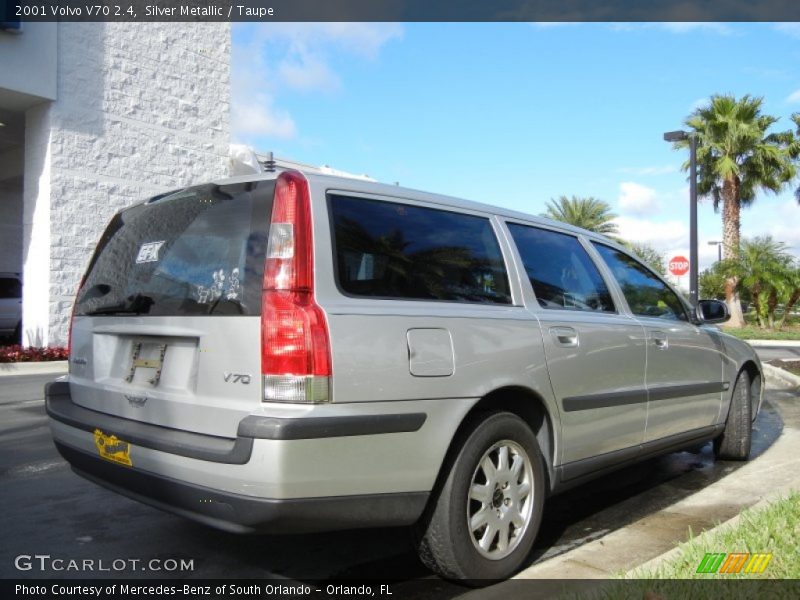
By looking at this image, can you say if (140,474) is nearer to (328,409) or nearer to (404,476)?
(328,409)

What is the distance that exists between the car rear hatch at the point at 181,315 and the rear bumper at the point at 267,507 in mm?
238

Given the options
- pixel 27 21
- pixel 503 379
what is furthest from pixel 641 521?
pixel 27 21

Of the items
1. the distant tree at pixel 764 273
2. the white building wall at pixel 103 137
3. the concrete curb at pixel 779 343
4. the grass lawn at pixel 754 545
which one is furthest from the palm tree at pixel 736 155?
the grass lawn at pixel 754 545

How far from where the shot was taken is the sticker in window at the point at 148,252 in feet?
10.5

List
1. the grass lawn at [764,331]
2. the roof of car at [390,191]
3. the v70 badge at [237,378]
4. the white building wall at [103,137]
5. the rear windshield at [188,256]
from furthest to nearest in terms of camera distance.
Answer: the grass lawn at [764,331] < the white building wall at [103,137] < the roof of car at [390,191] < the rear windshield at [188,256] < the v70 badge at [237,378]

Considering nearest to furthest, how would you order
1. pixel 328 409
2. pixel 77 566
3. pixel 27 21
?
pixel 328 409
pixel 77 566
pixel 27 21

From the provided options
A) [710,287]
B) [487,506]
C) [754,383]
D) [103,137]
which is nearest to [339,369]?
[487,506]

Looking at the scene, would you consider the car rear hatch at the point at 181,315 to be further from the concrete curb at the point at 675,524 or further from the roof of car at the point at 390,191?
the concrete curb at the point at 675,524

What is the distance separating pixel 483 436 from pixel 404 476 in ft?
1.49

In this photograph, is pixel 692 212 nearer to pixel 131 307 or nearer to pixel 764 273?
pixel 764 273

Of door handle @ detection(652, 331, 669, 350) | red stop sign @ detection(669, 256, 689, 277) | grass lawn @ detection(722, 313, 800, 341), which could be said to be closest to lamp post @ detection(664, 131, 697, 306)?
red stop sign @ detection(669, 256, 689, 277)

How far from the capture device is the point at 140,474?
113 inches

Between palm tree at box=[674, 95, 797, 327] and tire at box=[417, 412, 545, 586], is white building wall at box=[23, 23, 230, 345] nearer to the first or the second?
tire at box=[417, 412, 545, 586]

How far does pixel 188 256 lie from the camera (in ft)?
9.83
